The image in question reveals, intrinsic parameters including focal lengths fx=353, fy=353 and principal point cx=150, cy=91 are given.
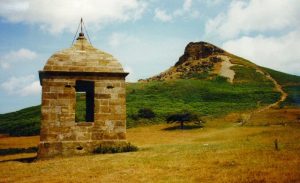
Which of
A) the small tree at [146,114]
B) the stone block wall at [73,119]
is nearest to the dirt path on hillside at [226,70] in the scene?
the small tree at [146,114]

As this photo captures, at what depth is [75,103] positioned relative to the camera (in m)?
16.3

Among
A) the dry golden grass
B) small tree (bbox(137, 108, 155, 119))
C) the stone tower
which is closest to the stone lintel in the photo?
the stone tower

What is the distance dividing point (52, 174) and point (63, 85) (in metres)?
5.90

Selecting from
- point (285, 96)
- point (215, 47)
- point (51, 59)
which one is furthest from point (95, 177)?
point (215, 47)

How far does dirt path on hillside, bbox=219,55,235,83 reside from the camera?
84706 mm

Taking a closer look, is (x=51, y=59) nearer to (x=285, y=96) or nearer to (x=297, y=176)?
(x=297, y=176)

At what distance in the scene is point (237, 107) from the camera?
52969 millimetres

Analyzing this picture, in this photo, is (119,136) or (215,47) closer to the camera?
(119,136)

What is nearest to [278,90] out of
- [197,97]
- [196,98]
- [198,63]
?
[197,97]

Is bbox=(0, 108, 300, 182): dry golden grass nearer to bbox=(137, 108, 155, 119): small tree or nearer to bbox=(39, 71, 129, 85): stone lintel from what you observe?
bbox=(39, 71, 129, 85): stone lintel

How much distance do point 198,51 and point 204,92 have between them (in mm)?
41423

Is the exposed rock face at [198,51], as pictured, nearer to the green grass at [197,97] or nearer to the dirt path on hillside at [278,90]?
the dirt path on hillside at [278,90]

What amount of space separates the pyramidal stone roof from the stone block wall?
16.6 inches

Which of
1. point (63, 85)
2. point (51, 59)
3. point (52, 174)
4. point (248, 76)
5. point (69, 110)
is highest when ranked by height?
point (248, 76)
